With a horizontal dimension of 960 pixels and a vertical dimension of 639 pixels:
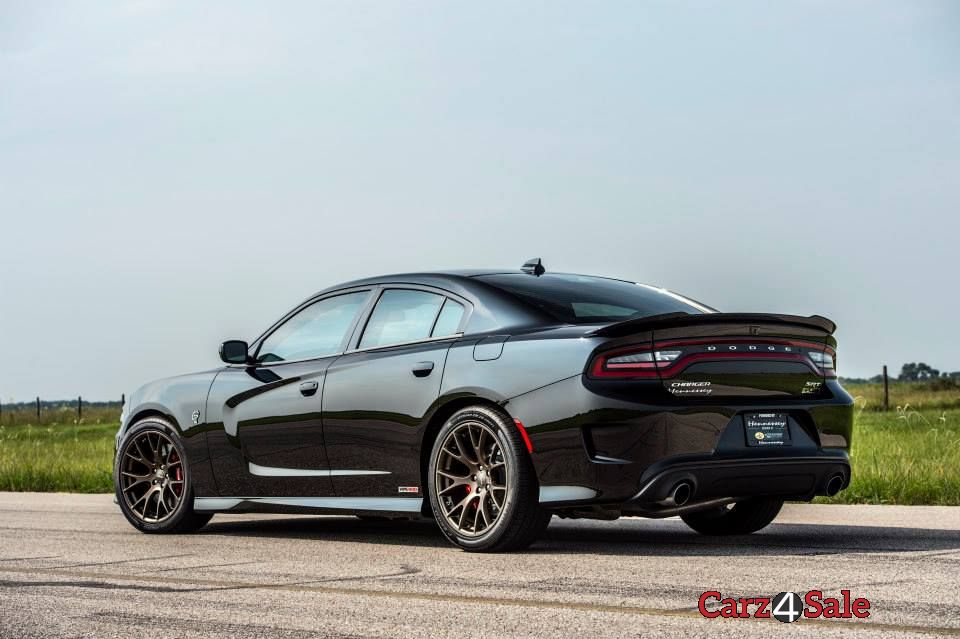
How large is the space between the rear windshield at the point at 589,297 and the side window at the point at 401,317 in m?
0.38

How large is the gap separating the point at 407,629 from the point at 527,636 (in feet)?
1.60

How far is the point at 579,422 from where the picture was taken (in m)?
6.93

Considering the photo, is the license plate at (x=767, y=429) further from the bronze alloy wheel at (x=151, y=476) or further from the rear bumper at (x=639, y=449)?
the bronze alloy wheel at (x=151, y=476)

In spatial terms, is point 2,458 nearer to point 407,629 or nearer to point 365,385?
point 365,385

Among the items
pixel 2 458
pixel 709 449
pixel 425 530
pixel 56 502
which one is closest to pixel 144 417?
pixel 425 530

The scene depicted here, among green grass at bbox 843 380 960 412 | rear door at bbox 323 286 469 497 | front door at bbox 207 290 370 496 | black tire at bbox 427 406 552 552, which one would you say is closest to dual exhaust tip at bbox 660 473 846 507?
black tire at bbox 427 406 552 552

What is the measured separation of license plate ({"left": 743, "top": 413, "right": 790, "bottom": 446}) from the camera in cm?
712

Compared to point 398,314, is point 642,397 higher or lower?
lower

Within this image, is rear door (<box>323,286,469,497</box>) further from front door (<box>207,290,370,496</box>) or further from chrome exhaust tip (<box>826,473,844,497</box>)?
chrome exhaust tip (<box>826,473,844,497</box>)

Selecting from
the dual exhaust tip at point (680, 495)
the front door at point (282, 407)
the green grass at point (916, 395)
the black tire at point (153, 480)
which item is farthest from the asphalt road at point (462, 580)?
the green grass at point (916, 395)

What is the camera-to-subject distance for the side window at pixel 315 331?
28.5 ft

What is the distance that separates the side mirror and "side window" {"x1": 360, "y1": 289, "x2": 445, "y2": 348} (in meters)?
1.16

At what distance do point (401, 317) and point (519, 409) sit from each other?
1.40 metres

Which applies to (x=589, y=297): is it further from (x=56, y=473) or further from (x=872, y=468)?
(x=56, y=473)
